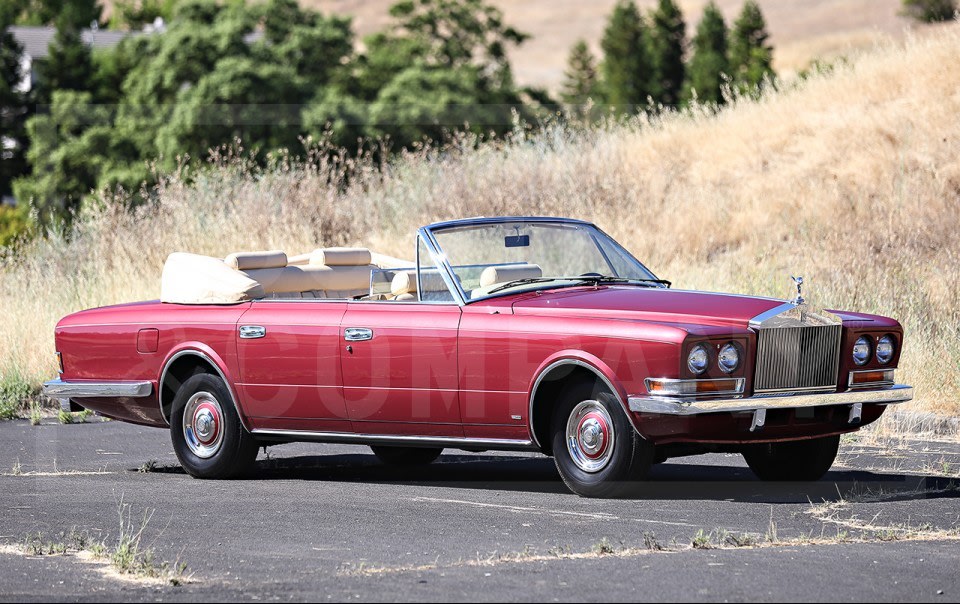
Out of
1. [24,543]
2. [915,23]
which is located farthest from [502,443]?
[915,23]

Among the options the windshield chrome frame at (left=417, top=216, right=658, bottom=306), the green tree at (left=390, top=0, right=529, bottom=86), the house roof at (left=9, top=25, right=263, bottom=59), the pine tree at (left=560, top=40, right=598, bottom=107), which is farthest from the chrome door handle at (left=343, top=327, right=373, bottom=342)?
the house roof at (left=9, top=25, right=263, bottom=59)

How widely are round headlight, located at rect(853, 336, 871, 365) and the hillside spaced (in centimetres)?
8726

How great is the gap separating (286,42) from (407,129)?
6018 mm

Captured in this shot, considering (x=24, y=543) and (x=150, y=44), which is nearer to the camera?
(x=24, y=543)

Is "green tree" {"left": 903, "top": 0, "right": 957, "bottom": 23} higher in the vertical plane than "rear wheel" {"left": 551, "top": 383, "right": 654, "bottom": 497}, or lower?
higher

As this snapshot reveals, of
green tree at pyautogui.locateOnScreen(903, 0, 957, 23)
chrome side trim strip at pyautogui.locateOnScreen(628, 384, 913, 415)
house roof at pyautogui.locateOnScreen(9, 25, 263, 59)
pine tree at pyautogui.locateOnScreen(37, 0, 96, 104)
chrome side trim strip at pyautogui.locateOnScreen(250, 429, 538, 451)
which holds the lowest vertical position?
chrome side trim strip at pyautogui.locateOnScreen(250, 429, 538, 451)

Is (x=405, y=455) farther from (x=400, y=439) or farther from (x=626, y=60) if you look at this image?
(x=626, y=60)

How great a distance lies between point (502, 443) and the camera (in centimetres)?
921

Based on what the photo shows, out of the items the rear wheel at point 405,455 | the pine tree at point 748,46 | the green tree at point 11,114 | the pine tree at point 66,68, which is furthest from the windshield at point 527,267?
the pine tree at point 66,68

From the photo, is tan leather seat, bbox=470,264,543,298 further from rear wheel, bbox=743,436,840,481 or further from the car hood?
rear wheel, bbox=743,436,840,481

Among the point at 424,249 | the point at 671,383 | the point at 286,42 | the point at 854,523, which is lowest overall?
the point at 854,523

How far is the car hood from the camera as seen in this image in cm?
870

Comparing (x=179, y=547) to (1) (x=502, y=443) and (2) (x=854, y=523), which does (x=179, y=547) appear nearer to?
(1) (x=502, y=443)

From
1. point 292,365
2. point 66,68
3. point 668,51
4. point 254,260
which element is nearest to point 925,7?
point 668,51
